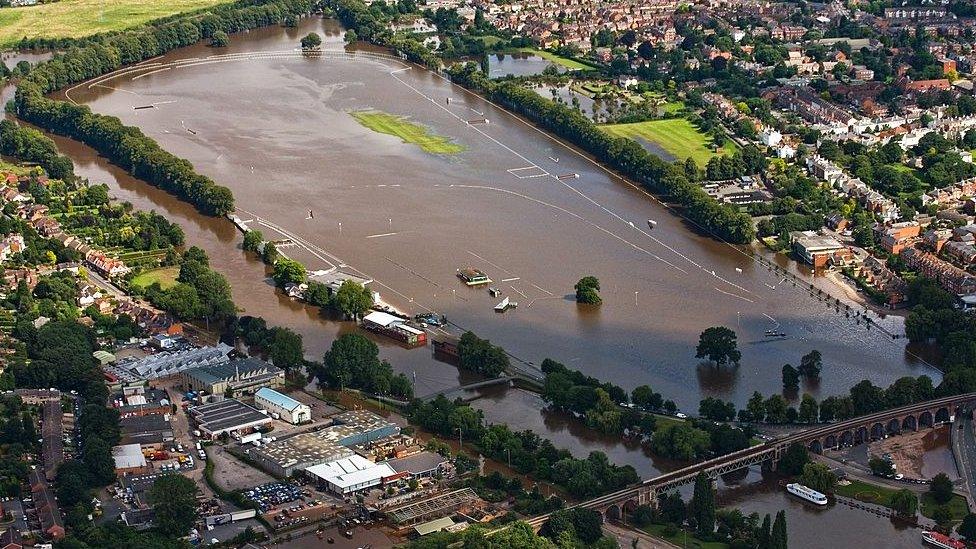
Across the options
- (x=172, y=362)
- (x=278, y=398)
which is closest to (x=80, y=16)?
(x=172, y=362)

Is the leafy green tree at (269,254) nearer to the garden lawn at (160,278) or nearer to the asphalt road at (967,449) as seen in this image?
the garden lawn at (160,278)

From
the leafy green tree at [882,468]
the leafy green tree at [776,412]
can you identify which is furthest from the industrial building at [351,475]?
the leafy green tree at [882,468]

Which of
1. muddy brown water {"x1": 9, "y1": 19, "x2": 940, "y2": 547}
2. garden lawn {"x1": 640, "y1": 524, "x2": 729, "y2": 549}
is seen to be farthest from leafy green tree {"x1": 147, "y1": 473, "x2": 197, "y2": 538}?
garden lawn {"x1": 640, "y1": 524, "x2": 729, "y2": 549}

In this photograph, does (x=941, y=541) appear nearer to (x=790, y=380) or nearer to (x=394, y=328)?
(x=790, y=380)

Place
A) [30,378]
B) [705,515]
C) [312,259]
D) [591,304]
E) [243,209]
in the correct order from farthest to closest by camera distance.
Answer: [243,209]
[312,259]
[591,304]
[30,378]
[705,515]

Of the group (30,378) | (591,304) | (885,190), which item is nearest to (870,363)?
(591,304)

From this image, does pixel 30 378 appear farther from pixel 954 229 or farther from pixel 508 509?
pixel 954 229
